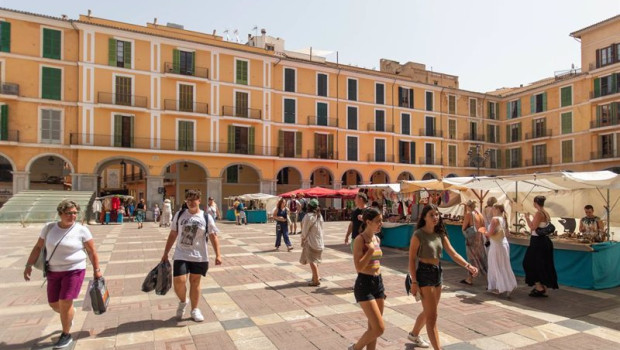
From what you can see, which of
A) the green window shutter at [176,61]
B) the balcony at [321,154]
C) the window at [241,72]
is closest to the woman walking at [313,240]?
the green window shutter at [176,61]

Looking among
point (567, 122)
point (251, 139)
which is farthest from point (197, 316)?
point (567, 122)

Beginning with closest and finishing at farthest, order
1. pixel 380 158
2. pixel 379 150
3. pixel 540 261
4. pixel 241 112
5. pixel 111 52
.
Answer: pixel 540 261 < pixel 111 52 < pixel 241 112 < pixel 380 158 < pixel 379 150

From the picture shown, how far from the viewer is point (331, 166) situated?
3500 cm

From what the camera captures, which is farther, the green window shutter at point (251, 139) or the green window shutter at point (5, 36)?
the green window shutter at point (251, 139)

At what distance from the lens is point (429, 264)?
4.21 m

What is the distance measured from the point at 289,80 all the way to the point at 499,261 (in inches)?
1146

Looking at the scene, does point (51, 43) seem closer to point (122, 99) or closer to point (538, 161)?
point (122, 99)

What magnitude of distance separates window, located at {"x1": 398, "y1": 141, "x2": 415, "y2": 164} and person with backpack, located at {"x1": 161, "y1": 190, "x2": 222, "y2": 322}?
34.4 meters

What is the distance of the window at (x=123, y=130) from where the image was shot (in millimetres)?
27828

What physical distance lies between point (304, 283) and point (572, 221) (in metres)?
8.85

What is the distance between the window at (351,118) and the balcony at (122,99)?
16.7 m

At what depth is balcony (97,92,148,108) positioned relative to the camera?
27.5 m

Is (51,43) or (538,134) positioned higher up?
(51,43)

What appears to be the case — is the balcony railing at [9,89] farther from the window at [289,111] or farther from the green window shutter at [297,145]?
the green window shutter at [297,145]
